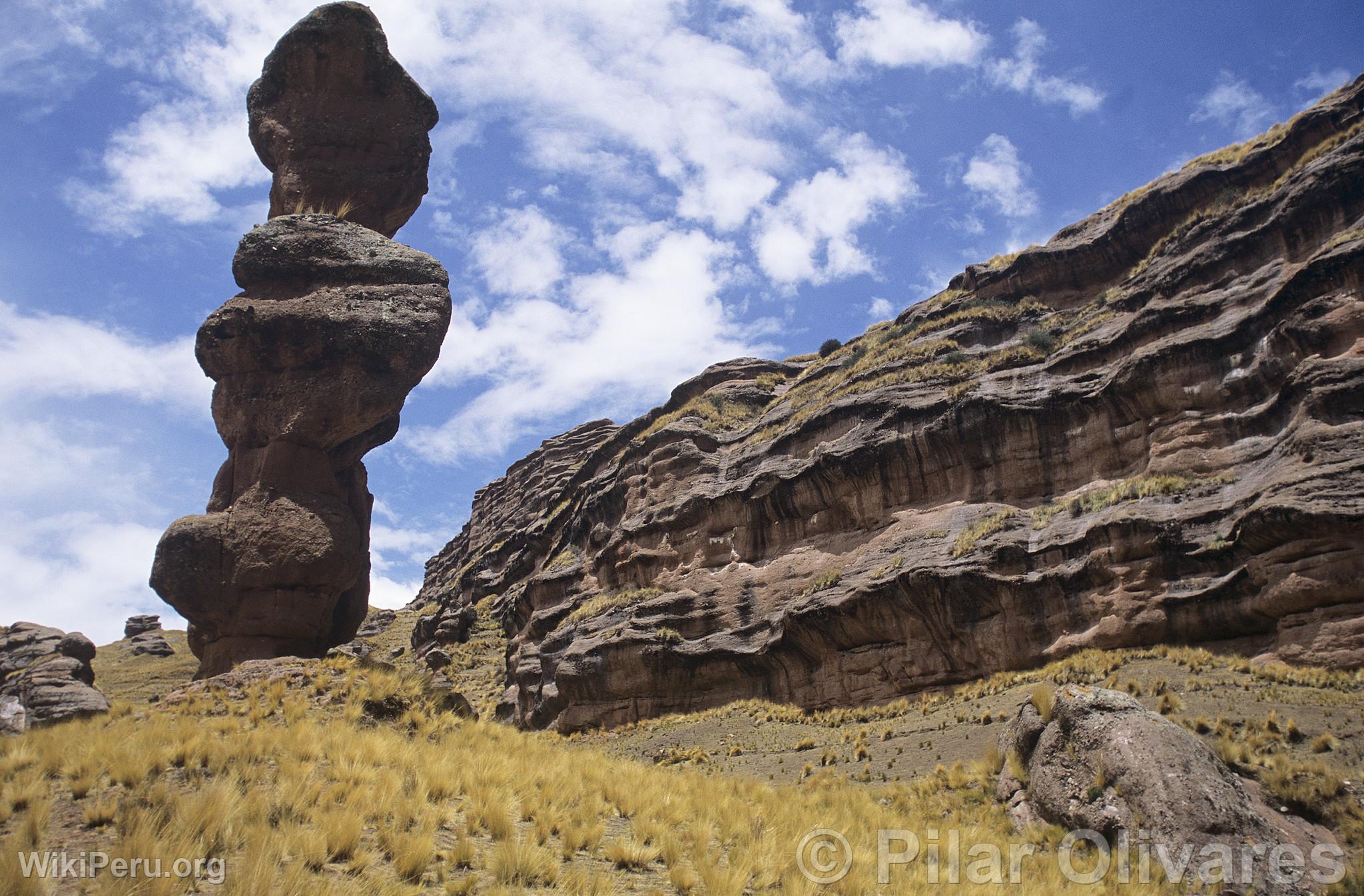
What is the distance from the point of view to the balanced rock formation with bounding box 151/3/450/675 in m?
26.2

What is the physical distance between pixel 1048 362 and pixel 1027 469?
5.37m

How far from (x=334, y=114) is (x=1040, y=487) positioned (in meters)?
31.6

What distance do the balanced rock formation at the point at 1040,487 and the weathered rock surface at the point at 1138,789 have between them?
29.7 feet

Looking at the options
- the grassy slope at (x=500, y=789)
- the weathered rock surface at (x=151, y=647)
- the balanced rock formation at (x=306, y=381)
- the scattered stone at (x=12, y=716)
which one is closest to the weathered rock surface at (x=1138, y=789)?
the grassy slope at (x=500, y=789)

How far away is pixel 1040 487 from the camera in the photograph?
3073 cm

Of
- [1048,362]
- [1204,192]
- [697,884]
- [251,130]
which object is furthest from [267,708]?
[1204,192]

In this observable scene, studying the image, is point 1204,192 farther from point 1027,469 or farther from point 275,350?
point 275,350

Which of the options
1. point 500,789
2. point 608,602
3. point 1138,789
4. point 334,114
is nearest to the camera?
point 500,789

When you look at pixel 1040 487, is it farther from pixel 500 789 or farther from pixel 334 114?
pixel 334 114

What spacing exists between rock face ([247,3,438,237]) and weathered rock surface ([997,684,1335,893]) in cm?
2986

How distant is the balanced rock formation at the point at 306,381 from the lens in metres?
26.2

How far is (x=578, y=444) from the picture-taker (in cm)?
10188

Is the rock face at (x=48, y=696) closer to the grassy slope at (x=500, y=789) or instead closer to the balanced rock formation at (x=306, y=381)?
the balanced rock formation at (x=306, y=381)

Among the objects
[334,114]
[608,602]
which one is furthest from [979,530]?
[334,114]
